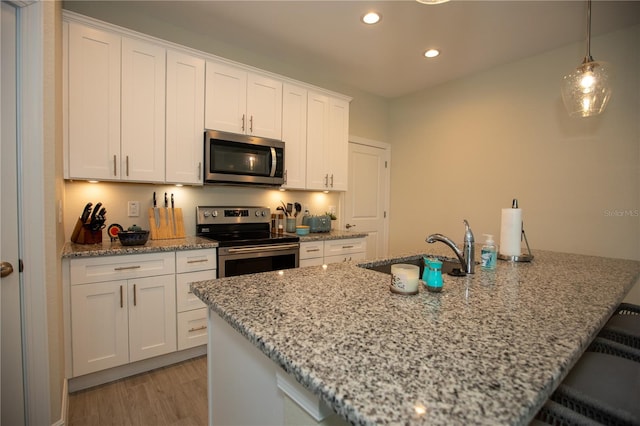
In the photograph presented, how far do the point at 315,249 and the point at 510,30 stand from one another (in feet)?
8.35

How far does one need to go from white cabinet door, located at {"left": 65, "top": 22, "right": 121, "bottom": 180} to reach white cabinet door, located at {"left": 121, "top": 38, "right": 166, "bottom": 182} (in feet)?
0.17

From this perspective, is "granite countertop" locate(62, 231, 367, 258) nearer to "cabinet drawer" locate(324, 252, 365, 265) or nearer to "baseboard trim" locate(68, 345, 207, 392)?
"baseboard trim" locate(68, 345, 207, 392)

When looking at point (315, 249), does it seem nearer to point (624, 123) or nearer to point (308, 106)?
point (308, 106)

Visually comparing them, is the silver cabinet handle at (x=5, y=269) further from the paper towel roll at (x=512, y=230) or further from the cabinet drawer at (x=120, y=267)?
the paper towel roll at (x=512, y=230)

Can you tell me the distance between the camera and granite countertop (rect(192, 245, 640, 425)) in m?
0.52

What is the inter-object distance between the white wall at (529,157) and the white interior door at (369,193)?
0.25 meters

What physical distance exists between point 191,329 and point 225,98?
6.25 ft

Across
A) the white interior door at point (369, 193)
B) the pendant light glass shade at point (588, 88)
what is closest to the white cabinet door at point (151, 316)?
the white interior door at point (369, 193)

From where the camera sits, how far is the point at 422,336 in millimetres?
766

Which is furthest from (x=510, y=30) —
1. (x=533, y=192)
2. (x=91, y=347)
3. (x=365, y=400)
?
(x=91, y=347)

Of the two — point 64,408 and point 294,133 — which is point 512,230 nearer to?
point 294,133

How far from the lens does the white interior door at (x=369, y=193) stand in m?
4.10

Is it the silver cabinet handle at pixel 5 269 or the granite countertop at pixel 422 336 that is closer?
the granite countertop at pixel 422 336

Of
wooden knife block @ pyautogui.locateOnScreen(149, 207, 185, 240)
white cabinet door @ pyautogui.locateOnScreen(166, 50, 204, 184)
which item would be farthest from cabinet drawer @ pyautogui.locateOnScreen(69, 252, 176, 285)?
white cabinet door @ pyautogui.locateOnScreen(166, 50, 204, 184)
